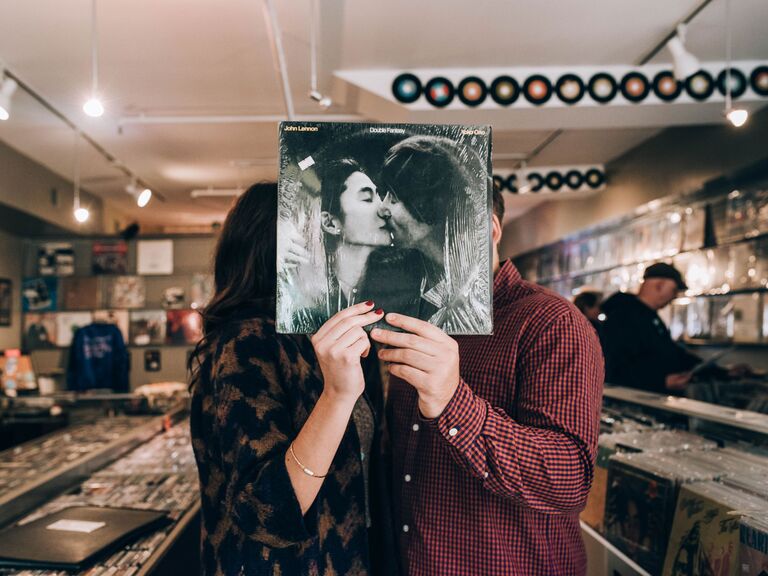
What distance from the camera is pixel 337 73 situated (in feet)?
13.6

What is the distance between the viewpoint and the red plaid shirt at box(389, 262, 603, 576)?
3.28ft

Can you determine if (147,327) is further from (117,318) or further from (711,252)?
(711,252)


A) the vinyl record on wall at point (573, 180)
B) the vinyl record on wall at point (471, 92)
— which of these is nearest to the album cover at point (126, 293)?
the vinyl record on wall at point (471, 92)

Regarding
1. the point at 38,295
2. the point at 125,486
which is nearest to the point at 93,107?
the point at 125,486

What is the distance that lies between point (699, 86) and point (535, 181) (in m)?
2.94

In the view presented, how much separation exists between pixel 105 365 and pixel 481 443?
20.7 feet

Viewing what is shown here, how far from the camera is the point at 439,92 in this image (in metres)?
4.09

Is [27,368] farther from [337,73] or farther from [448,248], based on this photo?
[448,248]


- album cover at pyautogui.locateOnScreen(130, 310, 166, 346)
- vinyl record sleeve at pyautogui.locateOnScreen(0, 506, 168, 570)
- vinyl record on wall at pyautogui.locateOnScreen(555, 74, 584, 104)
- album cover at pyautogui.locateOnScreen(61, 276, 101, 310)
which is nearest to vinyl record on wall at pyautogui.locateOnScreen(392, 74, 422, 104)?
vinyl record on wall at pyautogui.locateOnScreen(555, 74, 584, 104)

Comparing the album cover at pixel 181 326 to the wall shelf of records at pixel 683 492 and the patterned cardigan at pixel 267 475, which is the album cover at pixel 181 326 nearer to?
the wall shelf of records at pixel 683 492

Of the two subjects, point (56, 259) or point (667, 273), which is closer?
point (667, 273)

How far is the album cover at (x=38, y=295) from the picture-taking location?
6.77m

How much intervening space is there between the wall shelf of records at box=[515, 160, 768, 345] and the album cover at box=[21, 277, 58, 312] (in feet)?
20.7

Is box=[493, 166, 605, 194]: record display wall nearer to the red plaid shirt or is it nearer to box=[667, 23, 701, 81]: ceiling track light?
box=[667, 23, 701, 81]: ceiling track light
